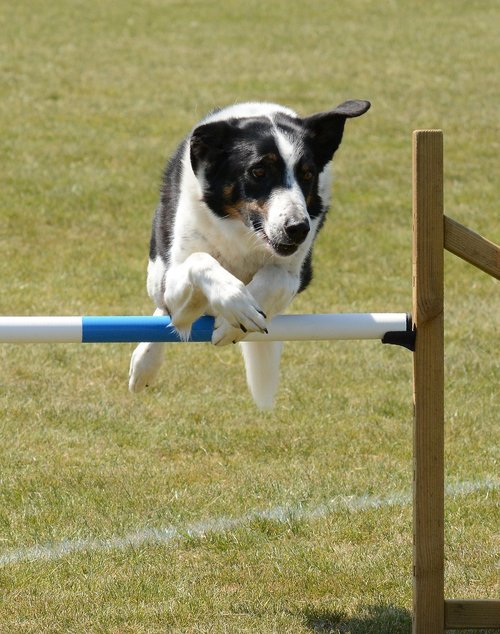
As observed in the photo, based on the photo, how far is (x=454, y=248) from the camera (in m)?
4.25

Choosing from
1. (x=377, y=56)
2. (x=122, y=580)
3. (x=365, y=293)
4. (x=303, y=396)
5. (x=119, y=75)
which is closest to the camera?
(x=122, y=580)

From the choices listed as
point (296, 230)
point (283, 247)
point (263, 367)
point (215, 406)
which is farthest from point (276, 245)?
point (215, 406)

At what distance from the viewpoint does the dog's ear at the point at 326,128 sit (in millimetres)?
5008

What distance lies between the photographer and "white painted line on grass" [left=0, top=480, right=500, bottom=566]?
17.3 feet

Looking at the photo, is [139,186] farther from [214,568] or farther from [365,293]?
[214,568]

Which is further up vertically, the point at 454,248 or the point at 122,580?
the point at 454,248

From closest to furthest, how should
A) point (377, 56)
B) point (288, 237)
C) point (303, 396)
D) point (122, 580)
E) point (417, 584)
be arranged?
point (417, 584), point (288, 237), point (122, 580), point (303, 396), point (377, 56)

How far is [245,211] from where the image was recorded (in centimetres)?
495

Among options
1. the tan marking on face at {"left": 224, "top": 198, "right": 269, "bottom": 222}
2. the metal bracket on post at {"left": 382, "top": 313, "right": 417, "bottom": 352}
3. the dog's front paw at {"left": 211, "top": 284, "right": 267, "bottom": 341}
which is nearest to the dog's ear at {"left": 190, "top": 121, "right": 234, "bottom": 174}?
the tan marking on face at {"left": 224, "top": 198, "right": 269, "bottom": 222}

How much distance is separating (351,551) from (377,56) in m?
13.9

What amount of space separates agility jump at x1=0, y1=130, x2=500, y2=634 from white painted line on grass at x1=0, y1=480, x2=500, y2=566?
4.66 feet

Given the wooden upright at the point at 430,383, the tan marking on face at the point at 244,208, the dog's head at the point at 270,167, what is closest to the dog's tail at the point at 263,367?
the dog's head at the point at 270,167

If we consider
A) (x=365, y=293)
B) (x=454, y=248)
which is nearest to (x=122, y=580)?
(x=454, y=248)

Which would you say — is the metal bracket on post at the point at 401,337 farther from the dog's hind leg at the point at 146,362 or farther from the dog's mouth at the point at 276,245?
the dog's hind leg at the point at 146,362
